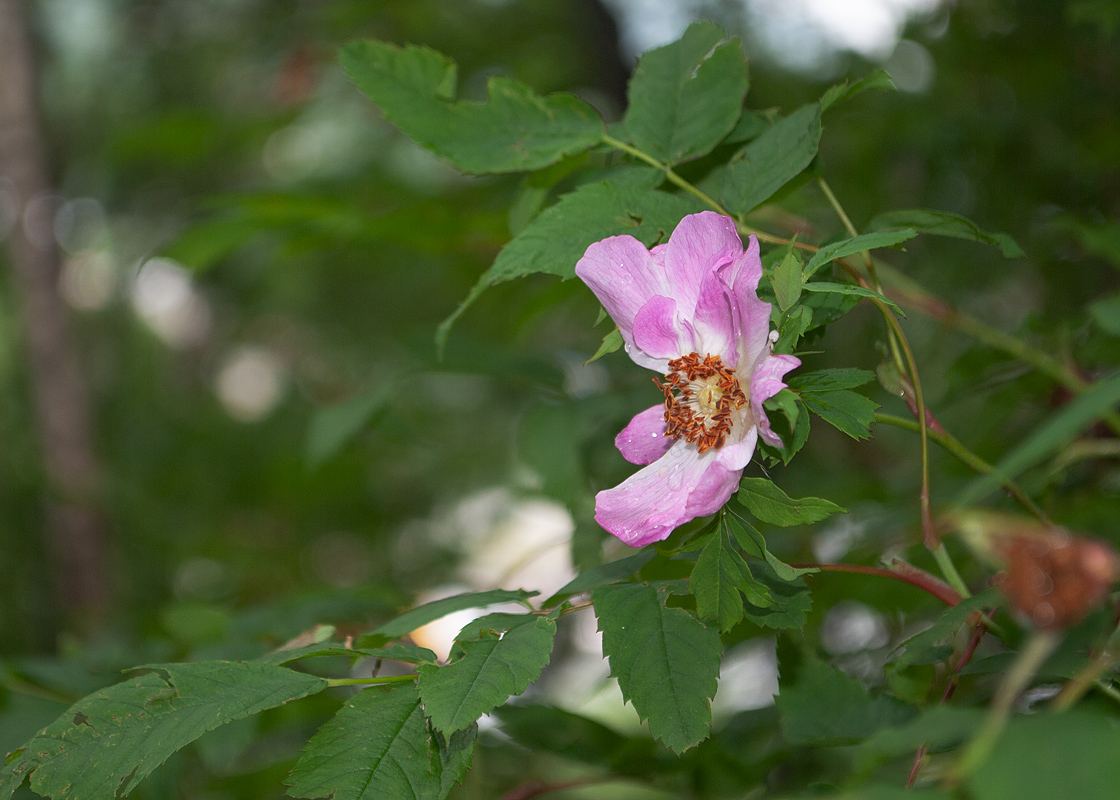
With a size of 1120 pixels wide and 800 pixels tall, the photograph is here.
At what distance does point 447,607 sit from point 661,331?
0.88 feet

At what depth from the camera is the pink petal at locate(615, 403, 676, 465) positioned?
1.98 feet

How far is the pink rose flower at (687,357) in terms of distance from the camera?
20.2 inches

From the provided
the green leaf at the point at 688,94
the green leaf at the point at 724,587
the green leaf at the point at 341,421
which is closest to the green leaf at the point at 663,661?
the green leaf at the point at 724,587

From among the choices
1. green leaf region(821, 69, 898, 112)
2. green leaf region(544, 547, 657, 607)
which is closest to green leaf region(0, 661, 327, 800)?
green leaf region(544, 547, 657, 607)

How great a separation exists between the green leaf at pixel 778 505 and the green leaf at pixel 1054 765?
18cm

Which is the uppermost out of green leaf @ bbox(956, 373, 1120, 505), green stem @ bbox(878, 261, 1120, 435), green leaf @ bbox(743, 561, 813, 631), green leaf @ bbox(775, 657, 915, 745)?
green leaf @ bbox(956, 373, 1120, 505)

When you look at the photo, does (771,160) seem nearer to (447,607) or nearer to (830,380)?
(830,380)

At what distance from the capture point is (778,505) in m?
0.50

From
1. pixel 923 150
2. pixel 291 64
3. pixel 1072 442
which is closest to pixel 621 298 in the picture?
pixel 1072 442

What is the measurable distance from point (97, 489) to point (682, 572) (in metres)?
2.83

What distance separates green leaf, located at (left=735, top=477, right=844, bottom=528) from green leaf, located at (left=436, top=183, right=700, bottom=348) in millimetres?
190

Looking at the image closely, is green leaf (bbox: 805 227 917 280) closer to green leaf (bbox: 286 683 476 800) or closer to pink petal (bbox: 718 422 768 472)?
→ pink petal (bbox: 718 422 768 472)

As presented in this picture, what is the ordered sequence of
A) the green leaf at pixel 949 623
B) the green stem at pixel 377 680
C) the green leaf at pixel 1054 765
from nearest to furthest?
the green leaf at pixel 1054 765 → the green leaf at pixel 949 623 → the green stem at pixel 377 680

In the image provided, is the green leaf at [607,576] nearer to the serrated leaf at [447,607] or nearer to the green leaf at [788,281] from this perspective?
the serrated leaf at [447,607]
